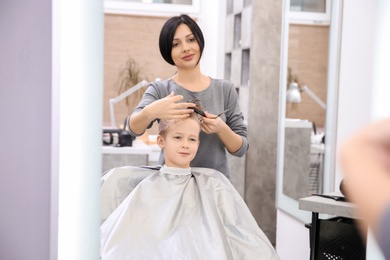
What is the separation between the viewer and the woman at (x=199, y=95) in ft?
5.90

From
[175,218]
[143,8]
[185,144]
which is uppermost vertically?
[143,8]

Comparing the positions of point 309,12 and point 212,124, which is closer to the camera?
point 212,124

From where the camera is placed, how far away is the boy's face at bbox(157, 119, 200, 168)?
6.26 ft

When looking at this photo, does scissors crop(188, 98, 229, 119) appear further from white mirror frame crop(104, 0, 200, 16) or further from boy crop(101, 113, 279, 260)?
white mirror frame crop(104, 0, 200, 16)

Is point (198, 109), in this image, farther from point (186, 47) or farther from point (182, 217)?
point (182, 217)

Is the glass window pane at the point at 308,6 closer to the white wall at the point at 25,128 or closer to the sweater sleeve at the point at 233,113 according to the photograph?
the sweater sleeve at the point at 233,113

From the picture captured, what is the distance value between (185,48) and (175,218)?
1.83 feet

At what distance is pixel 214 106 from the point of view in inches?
75.3

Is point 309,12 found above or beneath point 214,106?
above

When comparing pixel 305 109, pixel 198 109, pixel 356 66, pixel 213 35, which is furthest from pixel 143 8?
pixel 198 109

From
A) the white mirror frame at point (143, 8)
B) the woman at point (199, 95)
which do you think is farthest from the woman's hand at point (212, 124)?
the white mirror frame at point (143, 8)

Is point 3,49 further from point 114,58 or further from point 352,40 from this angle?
point 114,58

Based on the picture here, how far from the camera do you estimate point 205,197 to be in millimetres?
1920

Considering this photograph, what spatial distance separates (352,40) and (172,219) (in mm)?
1463
